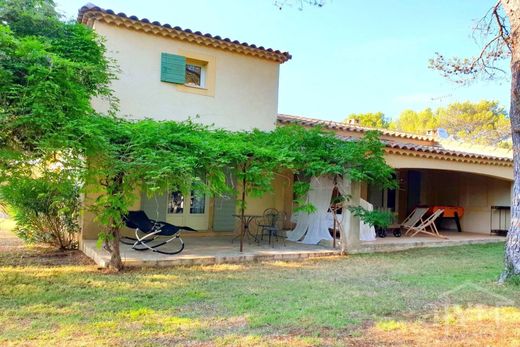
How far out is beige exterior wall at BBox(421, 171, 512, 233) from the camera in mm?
15547

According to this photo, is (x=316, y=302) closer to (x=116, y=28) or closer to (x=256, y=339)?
(x=256, y=339)

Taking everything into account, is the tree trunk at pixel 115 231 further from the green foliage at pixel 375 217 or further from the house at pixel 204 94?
the green foliage at pixel 375 217

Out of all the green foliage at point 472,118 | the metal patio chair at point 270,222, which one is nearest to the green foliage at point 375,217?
the metal patio chair at point 270,222

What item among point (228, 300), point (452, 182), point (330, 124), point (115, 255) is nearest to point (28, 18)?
point (115, 255)

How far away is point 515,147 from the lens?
300 inches

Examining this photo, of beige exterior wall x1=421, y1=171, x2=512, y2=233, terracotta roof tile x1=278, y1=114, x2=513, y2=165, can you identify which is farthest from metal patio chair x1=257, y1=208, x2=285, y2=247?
Result: beige exterior wall x1=421, y1=171, x2=512, y2=233

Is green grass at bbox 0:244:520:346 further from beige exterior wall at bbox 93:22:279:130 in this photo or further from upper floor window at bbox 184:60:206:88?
upper floor window at bbox 184:60:206:88

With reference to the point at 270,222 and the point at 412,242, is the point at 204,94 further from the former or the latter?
the point at 412,242

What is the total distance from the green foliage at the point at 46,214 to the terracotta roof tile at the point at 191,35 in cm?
457

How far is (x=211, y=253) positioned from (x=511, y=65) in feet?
23.3

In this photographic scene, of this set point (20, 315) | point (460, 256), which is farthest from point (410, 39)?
point (20, 315)

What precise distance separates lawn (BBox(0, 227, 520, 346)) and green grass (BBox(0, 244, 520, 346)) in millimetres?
15

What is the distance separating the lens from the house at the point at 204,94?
10.8 metres

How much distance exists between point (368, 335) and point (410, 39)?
13549 millimetres
